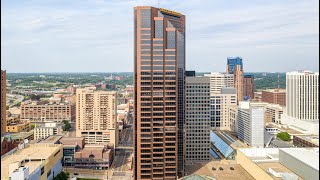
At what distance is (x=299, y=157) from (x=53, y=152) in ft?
40.5

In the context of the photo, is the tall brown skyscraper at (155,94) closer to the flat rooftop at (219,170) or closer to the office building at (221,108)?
the flat rooftop at (219,170)

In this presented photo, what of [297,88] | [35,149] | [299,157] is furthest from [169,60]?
[297,88]

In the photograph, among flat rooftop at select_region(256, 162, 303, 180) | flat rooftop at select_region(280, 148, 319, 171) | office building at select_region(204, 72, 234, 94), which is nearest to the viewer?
flat rooftop at select_region(280, 148, 319, 171)

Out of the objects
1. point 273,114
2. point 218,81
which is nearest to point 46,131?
point 273,114

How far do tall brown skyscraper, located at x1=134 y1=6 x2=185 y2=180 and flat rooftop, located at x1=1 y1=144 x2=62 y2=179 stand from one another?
15.6 feet

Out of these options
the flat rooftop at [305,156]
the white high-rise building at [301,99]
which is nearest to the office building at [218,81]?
the white high-rise building at [301,99]

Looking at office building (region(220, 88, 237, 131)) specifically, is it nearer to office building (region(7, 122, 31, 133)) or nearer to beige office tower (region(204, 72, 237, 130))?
beige office tower (region(204, 72, 237, 130))

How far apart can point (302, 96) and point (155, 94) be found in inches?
833

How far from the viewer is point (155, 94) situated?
1762 centimetres

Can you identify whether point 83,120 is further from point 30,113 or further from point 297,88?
point 297,88

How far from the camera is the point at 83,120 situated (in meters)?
28.7

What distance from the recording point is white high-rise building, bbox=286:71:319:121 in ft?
109

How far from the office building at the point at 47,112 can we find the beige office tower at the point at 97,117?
11.4 metres

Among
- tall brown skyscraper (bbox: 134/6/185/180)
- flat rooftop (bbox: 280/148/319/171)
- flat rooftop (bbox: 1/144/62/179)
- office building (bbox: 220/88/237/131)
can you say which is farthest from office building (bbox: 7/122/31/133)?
flat rooftop (bbox: 280/148/319/171)
